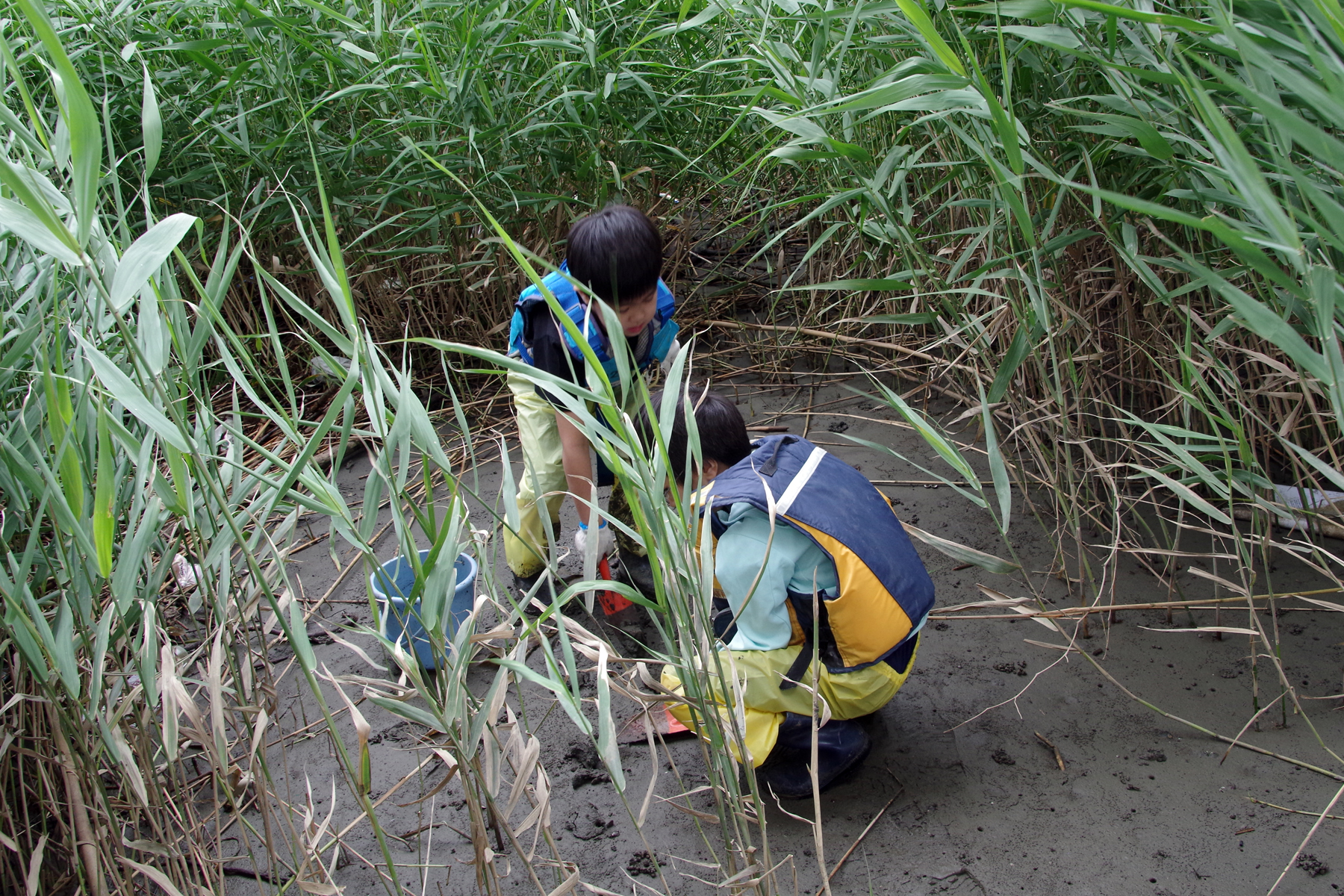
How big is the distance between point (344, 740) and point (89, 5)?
202cm

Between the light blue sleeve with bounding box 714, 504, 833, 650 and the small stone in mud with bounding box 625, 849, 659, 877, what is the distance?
1.15 feet

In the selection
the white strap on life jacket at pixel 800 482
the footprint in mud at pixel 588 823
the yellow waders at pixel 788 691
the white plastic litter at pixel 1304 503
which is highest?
the white strap on life jacket at pixel 800 482

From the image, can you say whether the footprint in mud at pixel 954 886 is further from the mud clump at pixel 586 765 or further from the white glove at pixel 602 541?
the white glove at pixel 602 541

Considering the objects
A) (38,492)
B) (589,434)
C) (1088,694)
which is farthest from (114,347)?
(1088,694)

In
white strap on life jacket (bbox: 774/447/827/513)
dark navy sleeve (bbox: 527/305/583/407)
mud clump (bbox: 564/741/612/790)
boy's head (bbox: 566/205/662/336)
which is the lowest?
mud clump (bbox: 564/741/612/790)

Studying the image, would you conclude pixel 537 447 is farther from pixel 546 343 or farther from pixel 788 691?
pixel 788 691

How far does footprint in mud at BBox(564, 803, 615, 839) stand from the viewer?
4.83ft

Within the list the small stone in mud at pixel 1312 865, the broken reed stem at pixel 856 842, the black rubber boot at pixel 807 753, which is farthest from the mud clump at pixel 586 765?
the small stone in mud at pixel 1312 865

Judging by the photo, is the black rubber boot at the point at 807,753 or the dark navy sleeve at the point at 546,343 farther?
the dark navy sleeve at the point at 546,343

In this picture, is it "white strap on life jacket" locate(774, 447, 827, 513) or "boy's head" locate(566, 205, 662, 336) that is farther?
"boy's head" locate(566, 205, 662, 336)

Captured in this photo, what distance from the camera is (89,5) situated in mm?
2443

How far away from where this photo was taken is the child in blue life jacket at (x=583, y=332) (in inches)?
66.2

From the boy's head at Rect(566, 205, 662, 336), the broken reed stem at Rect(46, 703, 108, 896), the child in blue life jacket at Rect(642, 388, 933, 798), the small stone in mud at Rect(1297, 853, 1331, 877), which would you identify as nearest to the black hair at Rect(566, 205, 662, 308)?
the boy's head at Rect(566, 205, 662, 336)

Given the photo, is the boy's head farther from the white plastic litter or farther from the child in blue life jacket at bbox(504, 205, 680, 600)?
the white plastic litter
